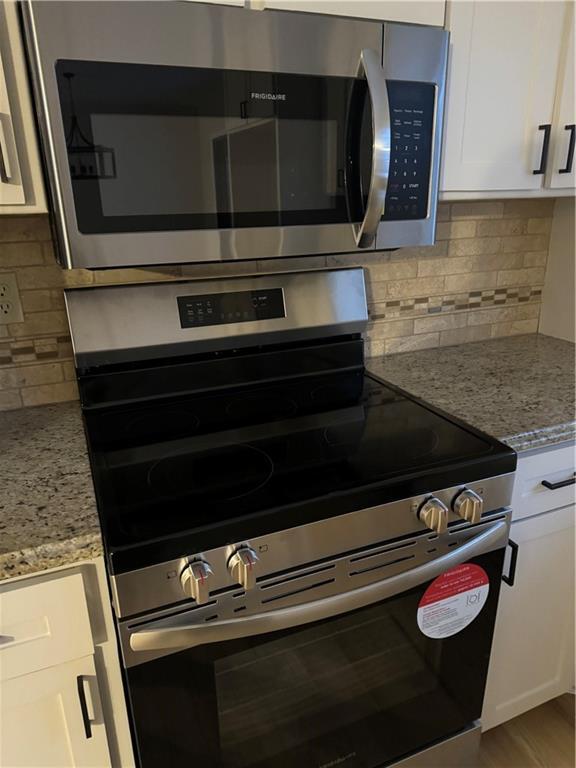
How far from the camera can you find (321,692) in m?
1.03

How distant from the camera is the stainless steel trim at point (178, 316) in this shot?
46.1 inches

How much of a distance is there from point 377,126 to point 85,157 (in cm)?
52

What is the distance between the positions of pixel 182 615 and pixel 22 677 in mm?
260

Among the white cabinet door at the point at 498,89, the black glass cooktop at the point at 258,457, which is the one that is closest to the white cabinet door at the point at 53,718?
the black glass cooktop at the point at 258,457

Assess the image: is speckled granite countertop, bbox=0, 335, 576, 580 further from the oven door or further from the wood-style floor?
the wood-style floor

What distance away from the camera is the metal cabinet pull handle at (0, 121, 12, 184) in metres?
A: 0.89

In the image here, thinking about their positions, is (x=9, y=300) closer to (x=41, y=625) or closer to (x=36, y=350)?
(x=36, y=350)

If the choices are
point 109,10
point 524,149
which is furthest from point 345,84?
point 524,149

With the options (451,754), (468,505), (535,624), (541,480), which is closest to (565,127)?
(541,480)

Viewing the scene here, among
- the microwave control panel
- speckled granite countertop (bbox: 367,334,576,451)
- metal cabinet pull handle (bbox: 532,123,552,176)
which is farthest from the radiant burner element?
metal cabinet pull handle (bbox: 532,123,552,176)

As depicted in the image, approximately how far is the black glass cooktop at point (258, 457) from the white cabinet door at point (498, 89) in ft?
1.87

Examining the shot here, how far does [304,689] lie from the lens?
1.01m

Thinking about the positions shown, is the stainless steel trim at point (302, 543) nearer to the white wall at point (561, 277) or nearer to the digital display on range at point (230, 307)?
the digital display on range at point (230, 307)

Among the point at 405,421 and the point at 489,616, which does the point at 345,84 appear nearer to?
the point at 405,421
